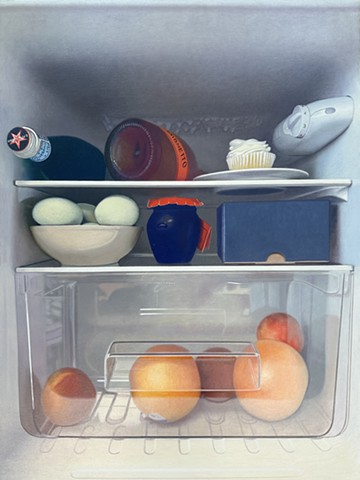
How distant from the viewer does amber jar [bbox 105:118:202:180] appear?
3.19 ft

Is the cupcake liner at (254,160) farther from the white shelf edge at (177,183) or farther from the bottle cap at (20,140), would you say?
the bottle cap at (20,140)

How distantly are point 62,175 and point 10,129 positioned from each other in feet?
0.56

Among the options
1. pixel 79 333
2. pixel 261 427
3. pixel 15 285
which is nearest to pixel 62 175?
pixel 15 285

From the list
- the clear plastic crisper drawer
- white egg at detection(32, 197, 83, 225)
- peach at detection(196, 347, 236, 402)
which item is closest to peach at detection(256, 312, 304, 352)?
the clear plastic crisper drawer

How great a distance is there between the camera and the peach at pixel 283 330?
962mm

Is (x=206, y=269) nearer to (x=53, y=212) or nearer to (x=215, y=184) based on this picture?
(x=215, y=184)

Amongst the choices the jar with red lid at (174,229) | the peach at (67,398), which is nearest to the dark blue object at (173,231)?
the jar with red lid at (174,229)

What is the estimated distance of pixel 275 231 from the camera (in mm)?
874

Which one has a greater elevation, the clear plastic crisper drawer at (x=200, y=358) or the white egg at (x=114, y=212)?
the white egg at (x=114, y=212)

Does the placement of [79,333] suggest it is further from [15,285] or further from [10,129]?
[10,129]

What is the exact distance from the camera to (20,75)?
34.4 inches

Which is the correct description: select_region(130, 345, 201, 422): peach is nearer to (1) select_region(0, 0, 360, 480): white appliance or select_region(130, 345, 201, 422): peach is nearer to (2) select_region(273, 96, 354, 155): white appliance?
(1) select_region(0, 0, 360, 480): white appliance

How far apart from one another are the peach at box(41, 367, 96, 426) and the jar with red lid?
12.5 inches

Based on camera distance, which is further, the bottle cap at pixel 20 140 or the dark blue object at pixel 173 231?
the dark blue object at pixel 173 231
